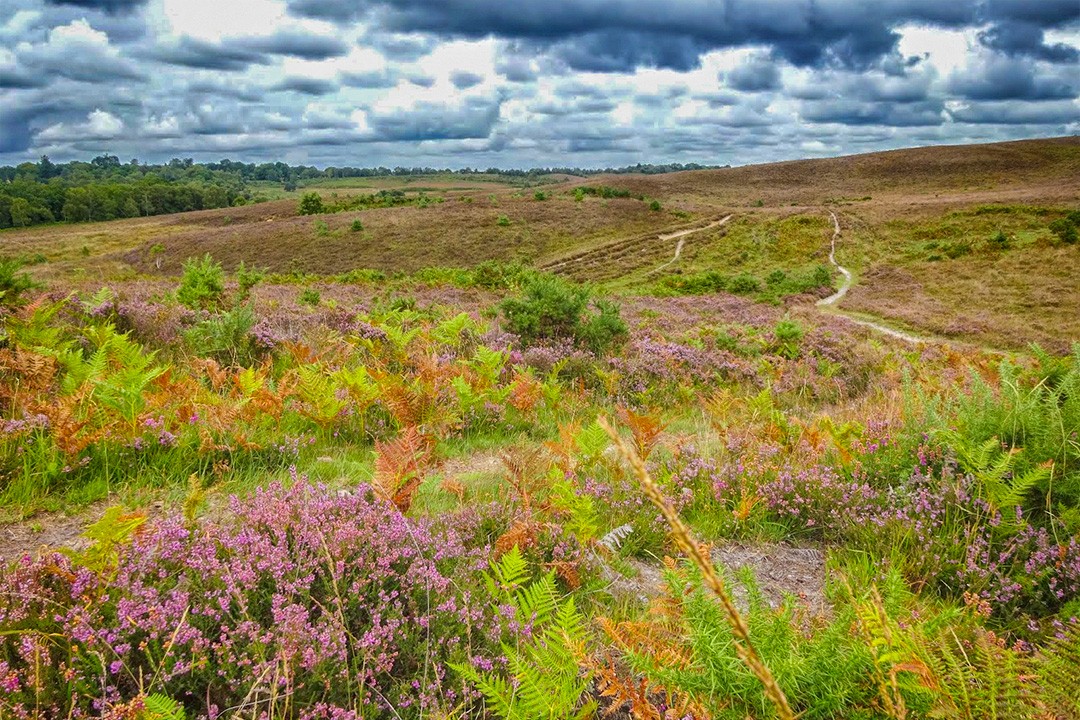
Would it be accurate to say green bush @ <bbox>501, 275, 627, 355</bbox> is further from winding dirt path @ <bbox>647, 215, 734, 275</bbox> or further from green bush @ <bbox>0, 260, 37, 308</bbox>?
winding dirt path @ <bbox>647, 215, 734, 275</bbox>

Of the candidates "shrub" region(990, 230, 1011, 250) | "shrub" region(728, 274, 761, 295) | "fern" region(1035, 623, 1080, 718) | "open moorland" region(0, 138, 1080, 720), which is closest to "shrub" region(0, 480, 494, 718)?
"open moorland" region(0, 138, 1080, 720)

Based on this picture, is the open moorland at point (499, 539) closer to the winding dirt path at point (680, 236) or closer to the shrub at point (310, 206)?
the winding dirt path at point (680, 236)

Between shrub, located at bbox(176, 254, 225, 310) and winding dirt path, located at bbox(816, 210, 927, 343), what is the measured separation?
21.5 metres

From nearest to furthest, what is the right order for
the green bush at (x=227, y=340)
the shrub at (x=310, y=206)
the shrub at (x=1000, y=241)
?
the green bush at (x=227, y=340) → the shrub at (x=1000, y=241) → the shrub at (x=310, y=206)

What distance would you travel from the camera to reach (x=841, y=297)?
32969 millimetres

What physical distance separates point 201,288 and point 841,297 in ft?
106

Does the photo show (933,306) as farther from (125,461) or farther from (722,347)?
(125,461)

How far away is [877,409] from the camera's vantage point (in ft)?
18.8

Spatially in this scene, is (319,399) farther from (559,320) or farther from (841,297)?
(841,297)

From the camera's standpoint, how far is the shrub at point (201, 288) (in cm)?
1036

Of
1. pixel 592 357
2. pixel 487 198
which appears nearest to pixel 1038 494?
pixel 592 357

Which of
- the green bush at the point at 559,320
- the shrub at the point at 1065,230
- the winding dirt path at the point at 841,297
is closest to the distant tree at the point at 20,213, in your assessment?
the winding dirt path at the point at 841,297

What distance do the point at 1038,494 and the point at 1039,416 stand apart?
503mm

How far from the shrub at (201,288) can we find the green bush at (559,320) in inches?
215
